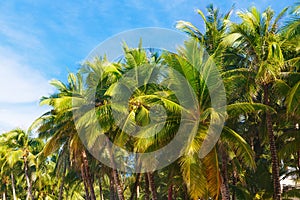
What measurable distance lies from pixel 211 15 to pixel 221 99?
25.4 feet

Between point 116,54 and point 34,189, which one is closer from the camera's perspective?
point 116,54

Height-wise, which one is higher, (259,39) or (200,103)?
(259,39)

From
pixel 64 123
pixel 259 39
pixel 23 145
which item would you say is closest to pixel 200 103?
pixel 259 39

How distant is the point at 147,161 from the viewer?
14367mm

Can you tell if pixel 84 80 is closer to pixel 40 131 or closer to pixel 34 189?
pixel 40 131

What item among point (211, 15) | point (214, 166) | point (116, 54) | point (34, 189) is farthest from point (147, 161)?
point (34, 189)

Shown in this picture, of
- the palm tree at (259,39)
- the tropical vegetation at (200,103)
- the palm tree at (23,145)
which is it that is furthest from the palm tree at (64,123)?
the palm tree at (23,145)

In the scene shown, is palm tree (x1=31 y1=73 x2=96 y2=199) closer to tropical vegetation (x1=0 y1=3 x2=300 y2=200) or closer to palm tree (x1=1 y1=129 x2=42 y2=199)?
tropical vegetation (x1=0 y1=3 x2=300 y2=200)

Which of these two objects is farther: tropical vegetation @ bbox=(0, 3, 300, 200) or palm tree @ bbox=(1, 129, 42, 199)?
palm tree @ bbox=(1, 129, 42, 199)

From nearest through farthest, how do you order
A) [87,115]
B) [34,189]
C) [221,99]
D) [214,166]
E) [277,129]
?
[214,166]
[221,99]
[87,115]
[277,129]
[34,189]

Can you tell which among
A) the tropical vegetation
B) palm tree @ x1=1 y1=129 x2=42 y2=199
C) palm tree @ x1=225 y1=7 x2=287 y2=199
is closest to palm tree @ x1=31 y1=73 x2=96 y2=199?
the tropical vegetation

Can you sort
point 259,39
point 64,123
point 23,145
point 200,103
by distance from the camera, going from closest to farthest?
point 200,103 < point 259,39 < point 64,123 < point 23,145

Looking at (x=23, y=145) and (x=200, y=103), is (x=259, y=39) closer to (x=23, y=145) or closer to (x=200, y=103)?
(x=200, y=103)

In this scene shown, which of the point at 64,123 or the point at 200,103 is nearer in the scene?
the point at 200,103
